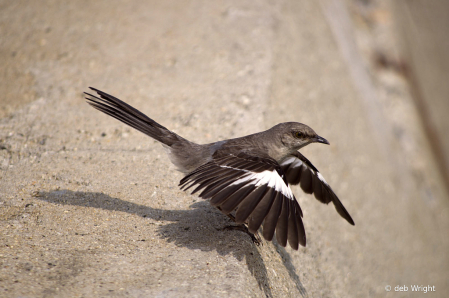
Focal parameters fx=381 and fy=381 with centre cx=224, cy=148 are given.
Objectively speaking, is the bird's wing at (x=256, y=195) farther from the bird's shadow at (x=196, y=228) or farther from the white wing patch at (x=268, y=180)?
the bird's shadow at (x=196, y=228)

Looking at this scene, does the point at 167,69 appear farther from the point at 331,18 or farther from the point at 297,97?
the point at 331,18

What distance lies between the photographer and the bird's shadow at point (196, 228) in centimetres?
420

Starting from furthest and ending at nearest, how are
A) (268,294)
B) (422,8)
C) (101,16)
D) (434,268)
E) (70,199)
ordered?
(422,8)
(434,268)
(101,16)
(70,199)
(268,294)

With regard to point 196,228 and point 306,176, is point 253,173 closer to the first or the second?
point 196,228

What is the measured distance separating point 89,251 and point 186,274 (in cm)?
106

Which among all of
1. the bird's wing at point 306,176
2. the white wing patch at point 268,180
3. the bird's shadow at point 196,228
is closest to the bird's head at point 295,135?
the bird's wing at point 306,176

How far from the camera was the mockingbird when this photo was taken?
3555mm

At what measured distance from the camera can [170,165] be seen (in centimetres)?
578

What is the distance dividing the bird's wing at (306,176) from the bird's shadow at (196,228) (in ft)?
3.05

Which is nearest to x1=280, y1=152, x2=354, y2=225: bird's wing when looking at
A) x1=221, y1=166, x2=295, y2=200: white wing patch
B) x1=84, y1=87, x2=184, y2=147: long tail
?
x1=221, y1=166, x2=295, y2=200: white wing patch

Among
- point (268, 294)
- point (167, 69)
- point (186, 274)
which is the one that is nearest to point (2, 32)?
point (167, 69)

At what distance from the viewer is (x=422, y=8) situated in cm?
1855

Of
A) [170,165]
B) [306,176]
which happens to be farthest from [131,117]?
[306,176]

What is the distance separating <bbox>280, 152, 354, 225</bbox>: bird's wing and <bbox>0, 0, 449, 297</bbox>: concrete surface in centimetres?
93
